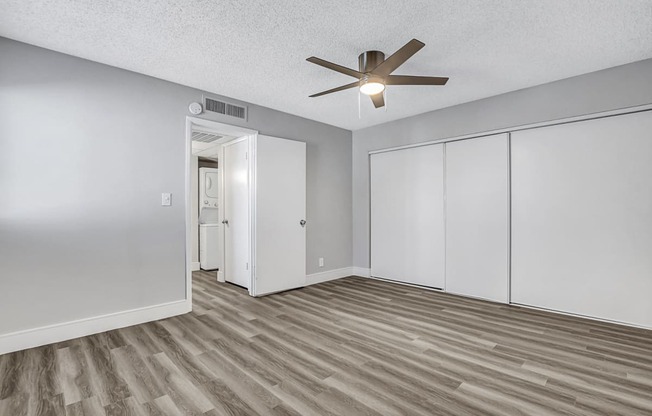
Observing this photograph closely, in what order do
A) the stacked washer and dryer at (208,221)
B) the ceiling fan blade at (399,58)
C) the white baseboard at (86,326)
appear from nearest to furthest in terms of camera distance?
the ceiling fan blade at (399,58), the white baseboard at (86,326), the stacked washer and dryer at (208,221)

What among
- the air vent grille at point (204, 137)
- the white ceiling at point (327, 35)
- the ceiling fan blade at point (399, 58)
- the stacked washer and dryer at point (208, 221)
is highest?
the white ceiling at point (327, 35)

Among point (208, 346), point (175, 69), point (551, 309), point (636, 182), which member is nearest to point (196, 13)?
point (175, 69)

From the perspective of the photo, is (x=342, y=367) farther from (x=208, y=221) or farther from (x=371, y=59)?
(x=208, y=221)

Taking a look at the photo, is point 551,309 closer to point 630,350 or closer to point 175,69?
point 630,350

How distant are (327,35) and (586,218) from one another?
132 inches

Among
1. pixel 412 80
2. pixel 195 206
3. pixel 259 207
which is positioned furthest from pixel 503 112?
pixel 195 206

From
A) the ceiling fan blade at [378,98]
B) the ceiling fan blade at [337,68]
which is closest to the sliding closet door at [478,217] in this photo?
the ceiling fan blade at [378,98]

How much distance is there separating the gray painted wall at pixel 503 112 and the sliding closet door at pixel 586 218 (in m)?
0.19

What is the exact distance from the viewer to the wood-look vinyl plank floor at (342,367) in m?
1.89

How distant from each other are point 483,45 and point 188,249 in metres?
3.73

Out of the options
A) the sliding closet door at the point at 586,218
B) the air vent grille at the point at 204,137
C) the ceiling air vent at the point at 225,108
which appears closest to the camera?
the sliding closet door at the point at 586,218

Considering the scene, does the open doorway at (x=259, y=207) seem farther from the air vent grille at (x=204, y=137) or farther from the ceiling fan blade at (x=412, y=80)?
the ceiling fan blade at (x=412, y=80)

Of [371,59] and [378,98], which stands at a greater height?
[371,59]

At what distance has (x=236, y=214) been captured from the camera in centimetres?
482
